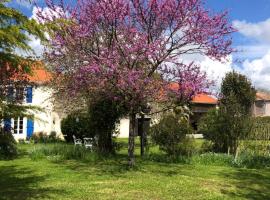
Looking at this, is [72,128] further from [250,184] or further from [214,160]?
[250,184]

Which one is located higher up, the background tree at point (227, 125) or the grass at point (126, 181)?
the background tree at point (227, 125)

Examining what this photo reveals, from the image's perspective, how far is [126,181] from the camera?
41.7 ft

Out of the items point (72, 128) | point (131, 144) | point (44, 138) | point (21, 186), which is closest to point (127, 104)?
point (131, 144)

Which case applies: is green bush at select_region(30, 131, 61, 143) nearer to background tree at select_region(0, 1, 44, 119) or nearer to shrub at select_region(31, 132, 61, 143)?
shrub at select_region(31, 132, 61, 143)

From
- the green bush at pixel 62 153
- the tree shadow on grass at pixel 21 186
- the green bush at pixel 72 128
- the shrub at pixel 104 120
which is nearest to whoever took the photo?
the tree shadow on grass at pixel 21 186

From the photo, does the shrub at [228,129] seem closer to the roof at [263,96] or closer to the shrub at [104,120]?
the shrub at [104,120]

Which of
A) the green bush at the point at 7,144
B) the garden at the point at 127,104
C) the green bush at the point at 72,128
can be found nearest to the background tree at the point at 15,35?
the garden at the point at 127,104

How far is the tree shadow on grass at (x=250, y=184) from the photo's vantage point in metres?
11.2

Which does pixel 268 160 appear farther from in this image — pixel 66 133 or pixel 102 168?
pixel 66 133

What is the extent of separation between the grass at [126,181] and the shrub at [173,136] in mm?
1952

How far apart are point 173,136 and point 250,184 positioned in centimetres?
684

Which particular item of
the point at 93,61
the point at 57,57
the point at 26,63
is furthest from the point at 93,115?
the point at 26,63

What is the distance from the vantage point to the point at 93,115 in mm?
20438

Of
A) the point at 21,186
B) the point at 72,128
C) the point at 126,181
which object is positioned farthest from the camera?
the point at 72,128
